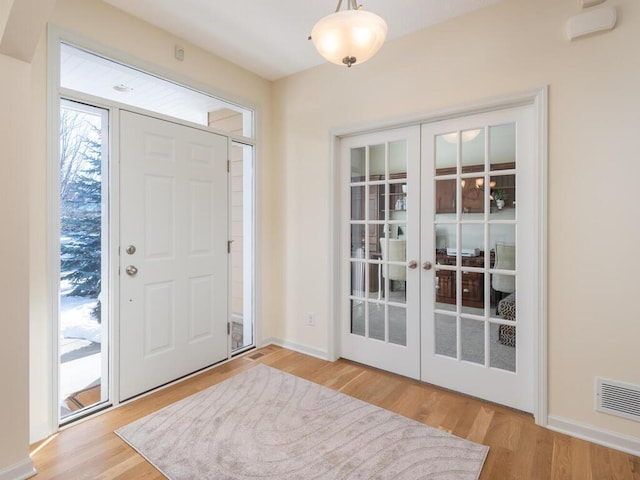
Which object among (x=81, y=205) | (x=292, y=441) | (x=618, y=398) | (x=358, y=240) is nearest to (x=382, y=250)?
(x=358, y=240)

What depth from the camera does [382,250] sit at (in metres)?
2.94

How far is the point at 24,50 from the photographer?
1627 mm

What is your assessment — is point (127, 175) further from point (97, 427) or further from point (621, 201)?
point (621, 201)

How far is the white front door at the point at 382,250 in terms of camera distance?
276 cm

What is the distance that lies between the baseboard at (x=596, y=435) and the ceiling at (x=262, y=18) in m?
2.74

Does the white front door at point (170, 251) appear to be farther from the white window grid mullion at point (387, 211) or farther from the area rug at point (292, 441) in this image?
the white window grid mullion at point (387, 211)

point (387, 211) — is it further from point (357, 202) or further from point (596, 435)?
point (596, 435)

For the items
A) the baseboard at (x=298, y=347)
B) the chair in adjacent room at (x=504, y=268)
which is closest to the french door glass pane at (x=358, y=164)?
the chair in adjacent room at (x=504, y=268)

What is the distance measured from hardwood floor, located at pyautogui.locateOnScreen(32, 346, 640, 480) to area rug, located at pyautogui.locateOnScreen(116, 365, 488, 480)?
9cm

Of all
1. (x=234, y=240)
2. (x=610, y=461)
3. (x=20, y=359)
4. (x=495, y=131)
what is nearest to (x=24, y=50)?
(x=20, y=359)

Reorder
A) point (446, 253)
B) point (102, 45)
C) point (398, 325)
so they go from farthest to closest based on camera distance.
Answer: point (398, 325) → point (446, 253) → point (102, 45)

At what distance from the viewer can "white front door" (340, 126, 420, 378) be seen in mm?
2760

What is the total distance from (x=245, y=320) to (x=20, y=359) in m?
1.99

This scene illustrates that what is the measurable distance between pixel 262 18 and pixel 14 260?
218cm
